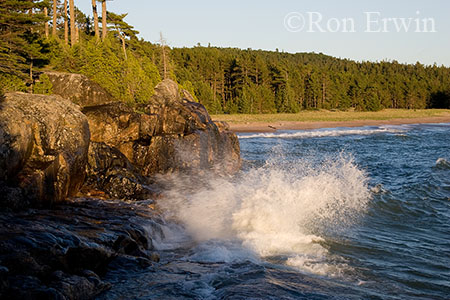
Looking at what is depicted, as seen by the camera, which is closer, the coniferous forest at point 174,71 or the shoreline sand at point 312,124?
the coniferous forest at point 174,71

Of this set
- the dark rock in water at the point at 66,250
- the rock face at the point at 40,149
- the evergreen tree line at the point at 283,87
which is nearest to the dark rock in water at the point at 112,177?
the rock face at the point at 40,149

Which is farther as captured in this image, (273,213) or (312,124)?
(312,124)

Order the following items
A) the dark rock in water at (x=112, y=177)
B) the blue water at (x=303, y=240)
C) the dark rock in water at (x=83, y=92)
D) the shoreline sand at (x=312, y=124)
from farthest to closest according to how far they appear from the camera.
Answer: the shoreline sand at (x=312, y=124) → the dark rock in water at (x=83, y=92) → the dark rock in water at (x=112, y=177) → the blue water at (x=303, y=240)

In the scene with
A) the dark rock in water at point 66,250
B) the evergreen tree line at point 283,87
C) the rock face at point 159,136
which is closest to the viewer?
the dark rock in water at point 66,250

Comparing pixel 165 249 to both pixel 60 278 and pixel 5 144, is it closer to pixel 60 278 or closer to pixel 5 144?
pixel 60 278

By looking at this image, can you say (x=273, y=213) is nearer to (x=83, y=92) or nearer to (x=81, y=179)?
(x=81, y=179)

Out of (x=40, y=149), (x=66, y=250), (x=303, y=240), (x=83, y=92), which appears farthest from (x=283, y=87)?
(x=66, y=250)

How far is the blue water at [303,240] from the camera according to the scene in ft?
21.3

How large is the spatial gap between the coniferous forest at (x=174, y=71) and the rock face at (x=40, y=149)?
6957 mm

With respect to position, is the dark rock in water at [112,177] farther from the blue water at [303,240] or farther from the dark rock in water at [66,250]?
the dark rock in water at [66,250]

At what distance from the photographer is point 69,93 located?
57.1ft

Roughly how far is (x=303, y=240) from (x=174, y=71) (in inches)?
2281

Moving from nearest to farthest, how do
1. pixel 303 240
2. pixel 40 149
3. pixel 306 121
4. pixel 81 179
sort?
pixel 303 240 → pixel 40 149 → pixel 81 179 → pixel 306 121

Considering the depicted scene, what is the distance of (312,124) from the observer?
2288 inches
